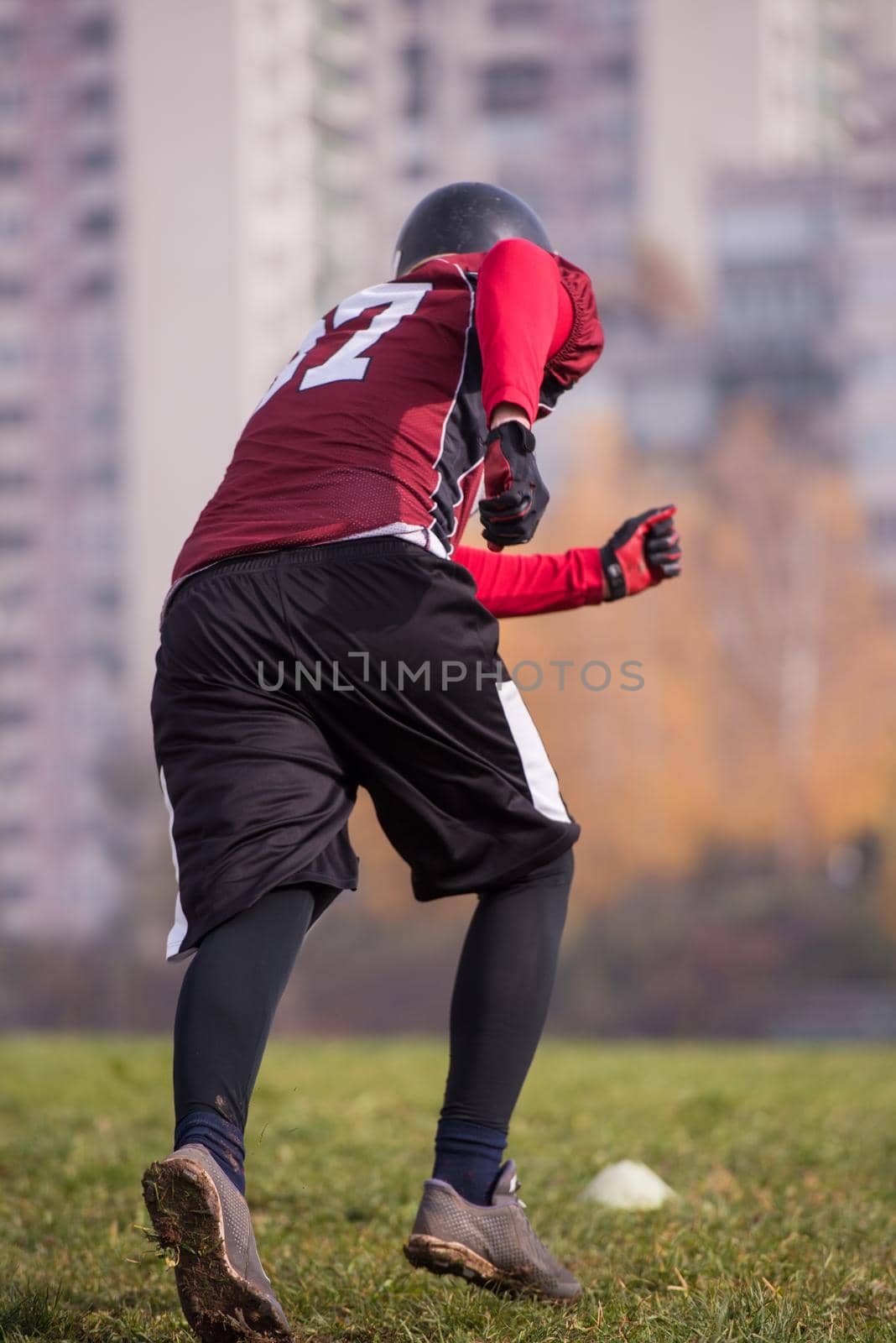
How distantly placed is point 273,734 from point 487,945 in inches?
19.6

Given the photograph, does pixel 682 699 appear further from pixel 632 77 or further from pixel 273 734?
pixel 632 77

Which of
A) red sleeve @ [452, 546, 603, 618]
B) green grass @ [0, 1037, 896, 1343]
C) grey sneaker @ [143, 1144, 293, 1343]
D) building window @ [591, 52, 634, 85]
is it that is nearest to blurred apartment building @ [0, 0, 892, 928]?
building window @ [591, 52, 634, 85]

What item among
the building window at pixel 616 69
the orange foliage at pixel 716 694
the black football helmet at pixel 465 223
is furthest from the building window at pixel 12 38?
the black football helmet at pixel 465 223

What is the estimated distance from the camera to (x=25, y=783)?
55.6m

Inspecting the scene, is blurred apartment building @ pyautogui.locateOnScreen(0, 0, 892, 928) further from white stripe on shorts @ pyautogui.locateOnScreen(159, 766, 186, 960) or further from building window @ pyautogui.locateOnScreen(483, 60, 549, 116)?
white stripe on shorts @ pyautogui.locateOnScreen(159, 766, 186, 960)

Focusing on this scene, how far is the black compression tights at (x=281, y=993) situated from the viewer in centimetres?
218

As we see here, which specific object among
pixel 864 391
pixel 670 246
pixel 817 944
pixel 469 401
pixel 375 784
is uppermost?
pixel 670 246

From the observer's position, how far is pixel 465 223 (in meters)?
2.70

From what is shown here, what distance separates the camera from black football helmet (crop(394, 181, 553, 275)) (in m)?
2.69

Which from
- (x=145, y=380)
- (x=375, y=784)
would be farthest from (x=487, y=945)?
(x=145, y=380)

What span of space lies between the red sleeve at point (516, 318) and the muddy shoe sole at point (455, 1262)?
1.20m

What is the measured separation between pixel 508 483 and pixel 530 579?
22.7 inches

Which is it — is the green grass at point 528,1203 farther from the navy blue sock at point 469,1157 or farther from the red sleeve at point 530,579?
the red sleeve at point 530,579

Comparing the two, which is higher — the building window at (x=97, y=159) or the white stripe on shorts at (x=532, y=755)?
the building window at (x=97, y=159)
